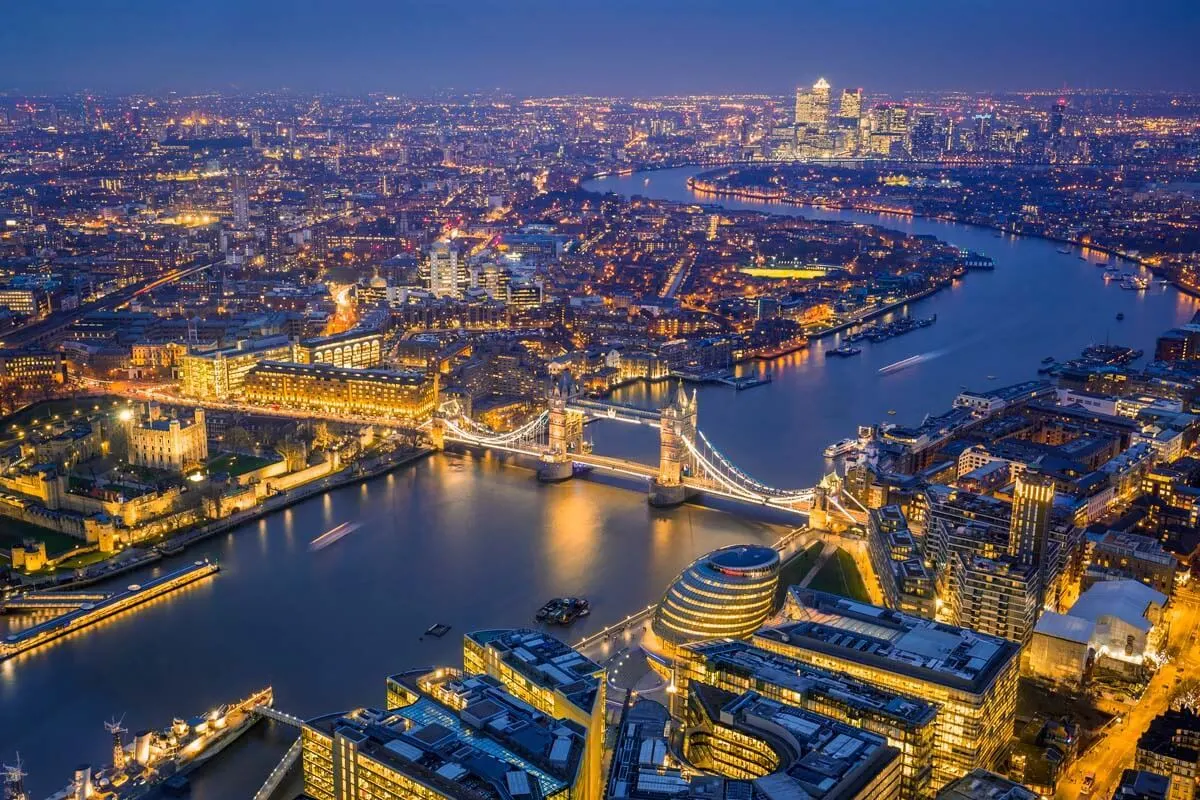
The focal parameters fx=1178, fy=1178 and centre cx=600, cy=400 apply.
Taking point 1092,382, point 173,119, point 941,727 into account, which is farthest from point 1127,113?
point 941,727

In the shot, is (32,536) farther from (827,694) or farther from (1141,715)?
(1141,715)

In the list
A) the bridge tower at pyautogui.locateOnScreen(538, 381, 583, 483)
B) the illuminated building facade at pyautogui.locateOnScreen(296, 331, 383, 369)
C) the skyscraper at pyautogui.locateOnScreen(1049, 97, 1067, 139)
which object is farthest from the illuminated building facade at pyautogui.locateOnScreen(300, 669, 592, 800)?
the skyscraper at pyautogui.locateOnScreen(1049, 97, 1067, 139)

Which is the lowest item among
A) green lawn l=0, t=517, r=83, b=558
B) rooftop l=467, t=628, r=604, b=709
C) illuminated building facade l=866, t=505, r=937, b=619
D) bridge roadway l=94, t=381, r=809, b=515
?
green lawn l=0, t=517, r=83, b=558

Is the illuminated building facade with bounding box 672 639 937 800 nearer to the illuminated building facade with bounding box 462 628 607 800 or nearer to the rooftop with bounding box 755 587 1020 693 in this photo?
the rooftop with bounding box 755 587 1020 693

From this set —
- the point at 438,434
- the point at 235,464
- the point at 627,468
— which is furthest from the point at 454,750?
the point at 438,434

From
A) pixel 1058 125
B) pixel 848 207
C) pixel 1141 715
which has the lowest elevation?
pixel 1141 715

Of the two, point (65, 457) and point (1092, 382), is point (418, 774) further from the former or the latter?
point (1092, 382)
